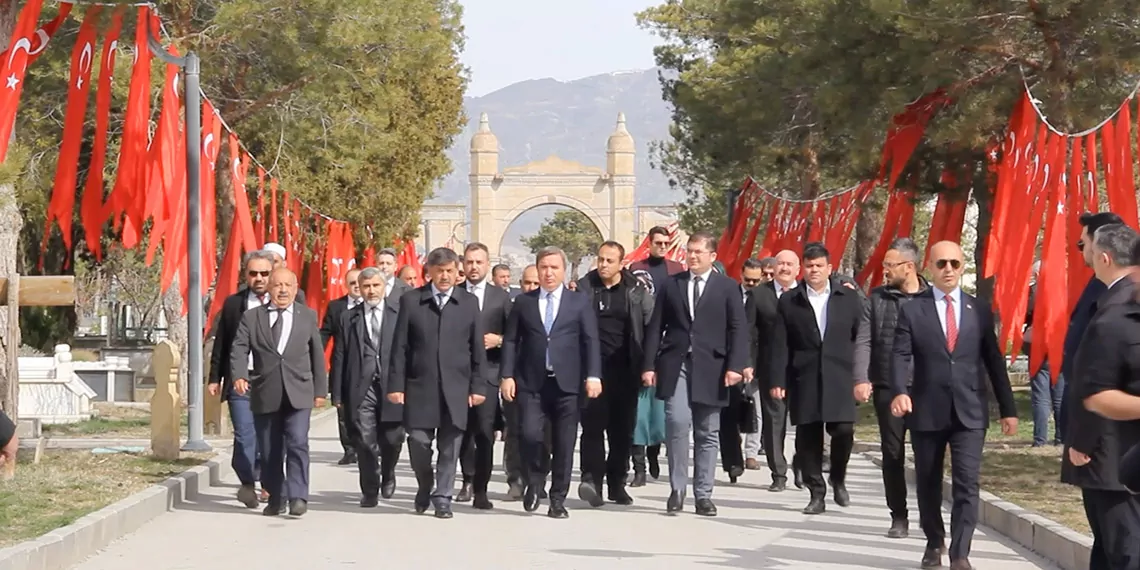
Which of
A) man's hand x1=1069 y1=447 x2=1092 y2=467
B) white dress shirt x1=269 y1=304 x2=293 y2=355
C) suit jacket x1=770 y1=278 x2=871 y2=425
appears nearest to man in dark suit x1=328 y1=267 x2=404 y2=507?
white dress shirt x1=269 y1=304 x2=293 y2=355

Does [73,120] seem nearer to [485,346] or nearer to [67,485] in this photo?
[67,485]

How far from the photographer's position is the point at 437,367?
13.2 metres

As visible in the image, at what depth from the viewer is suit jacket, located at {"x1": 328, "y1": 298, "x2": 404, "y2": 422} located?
1440cm

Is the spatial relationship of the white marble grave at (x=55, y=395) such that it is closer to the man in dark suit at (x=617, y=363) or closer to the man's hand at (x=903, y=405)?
the man in dark suit at (x=617, y=363)

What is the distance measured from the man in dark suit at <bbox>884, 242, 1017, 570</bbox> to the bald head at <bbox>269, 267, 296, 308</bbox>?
466 cm

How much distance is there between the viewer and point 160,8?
1076 inches

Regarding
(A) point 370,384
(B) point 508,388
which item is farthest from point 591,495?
(A) point 370,384

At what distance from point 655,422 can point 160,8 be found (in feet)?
48.2

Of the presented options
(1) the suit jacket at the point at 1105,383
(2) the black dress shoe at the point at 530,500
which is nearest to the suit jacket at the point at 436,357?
(2) the black dress shoe at the point at 530,500

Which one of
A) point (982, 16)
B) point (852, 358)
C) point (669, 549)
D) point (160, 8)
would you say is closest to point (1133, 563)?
point (669, 549)

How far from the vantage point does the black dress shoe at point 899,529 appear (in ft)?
38.2

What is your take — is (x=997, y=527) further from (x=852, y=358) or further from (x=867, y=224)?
(x=867, y=224)

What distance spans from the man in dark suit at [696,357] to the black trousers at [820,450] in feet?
2.25

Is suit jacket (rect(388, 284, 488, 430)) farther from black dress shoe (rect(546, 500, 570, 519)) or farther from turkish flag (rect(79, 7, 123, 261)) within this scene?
turkish flag (rect(79, 7, 123, 261))
